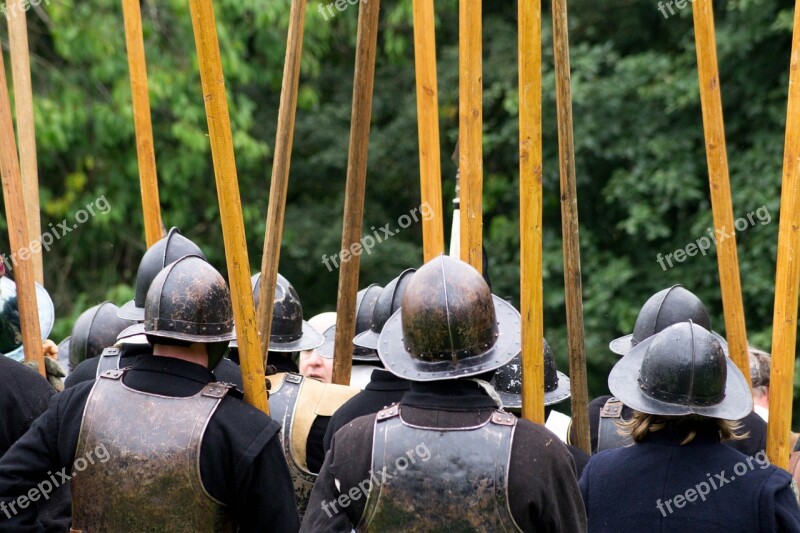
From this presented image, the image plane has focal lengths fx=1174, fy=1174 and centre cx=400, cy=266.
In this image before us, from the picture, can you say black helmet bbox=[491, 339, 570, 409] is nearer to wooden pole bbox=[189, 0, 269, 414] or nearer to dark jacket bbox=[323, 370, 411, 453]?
dark jacket bbox=[323, 370, 411, 453]

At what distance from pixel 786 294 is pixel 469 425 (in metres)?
1.41

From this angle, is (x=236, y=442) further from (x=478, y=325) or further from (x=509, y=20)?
(x=509, y=20)

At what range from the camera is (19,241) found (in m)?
4.88

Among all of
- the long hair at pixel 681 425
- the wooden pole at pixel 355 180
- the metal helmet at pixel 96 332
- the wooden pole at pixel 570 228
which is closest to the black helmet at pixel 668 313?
the wooden pole at pixel 570 228

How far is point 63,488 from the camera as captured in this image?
180 inches

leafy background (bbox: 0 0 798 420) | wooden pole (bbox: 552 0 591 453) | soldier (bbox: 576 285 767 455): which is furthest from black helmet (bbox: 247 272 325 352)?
leafy background (bbox: 0 0 798 420)

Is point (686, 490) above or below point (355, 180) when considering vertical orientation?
below

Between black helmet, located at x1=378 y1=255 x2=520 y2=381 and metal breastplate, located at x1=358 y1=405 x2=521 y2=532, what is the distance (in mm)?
173

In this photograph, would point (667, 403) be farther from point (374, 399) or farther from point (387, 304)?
point (387, 304)

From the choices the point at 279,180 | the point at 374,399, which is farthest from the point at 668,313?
the point at 279,180

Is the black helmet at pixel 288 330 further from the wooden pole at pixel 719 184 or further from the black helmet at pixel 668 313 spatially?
the wooden pole at pixel 719 184

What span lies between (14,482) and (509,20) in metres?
11.4

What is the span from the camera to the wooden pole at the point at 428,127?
486 cm

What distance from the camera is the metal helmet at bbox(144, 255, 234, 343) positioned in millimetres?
3658
